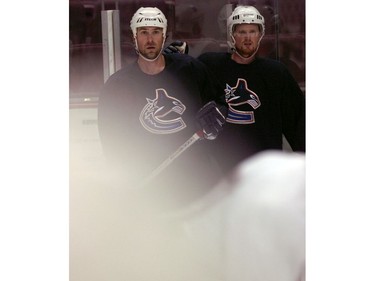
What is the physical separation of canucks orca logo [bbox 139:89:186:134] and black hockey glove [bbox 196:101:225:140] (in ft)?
0.19

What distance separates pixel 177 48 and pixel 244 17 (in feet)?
0.69

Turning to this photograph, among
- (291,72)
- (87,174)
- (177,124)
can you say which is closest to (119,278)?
(87,174)

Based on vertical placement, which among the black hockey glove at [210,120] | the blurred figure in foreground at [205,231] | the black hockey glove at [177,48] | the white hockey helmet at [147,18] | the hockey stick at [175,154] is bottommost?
the blurred figure in foreground at [205,231]

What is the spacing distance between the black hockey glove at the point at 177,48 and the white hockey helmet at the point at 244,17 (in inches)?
5.1

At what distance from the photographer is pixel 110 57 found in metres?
1.80

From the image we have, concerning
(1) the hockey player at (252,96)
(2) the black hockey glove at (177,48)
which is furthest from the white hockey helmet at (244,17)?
(2) the black hockey glove at (177,48)

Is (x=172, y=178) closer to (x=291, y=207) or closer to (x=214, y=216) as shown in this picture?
(x=214, y=216)

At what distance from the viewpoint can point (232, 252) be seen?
179 centimetres

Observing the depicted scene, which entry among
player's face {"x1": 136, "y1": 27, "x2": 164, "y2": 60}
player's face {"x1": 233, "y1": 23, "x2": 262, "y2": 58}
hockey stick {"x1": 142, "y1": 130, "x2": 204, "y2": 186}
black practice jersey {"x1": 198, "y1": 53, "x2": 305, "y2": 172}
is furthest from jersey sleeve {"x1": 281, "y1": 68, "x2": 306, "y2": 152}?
player's face {"x1": 136, "y1": 27, "x2": 164, "y2": 60}

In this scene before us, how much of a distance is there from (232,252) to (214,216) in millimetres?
112

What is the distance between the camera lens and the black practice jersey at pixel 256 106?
181 cm

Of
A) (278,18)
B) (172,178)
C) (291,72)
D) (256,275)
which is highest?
(278,18)

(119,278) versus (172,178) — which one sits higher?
(172,178)

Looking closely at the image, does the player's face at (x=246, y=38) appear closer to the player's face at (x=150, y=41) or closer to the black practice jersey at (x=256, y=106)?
the black practice jersey at (x=256, y=106)
